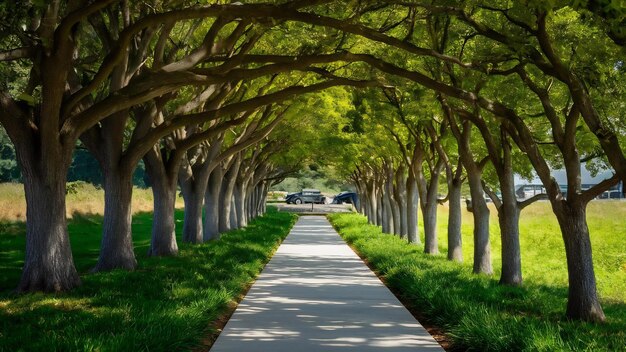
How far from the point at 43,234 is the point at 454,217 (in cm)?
1078

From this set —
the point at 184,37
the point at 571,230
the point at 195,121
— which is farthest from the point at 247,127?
the point at 571,230

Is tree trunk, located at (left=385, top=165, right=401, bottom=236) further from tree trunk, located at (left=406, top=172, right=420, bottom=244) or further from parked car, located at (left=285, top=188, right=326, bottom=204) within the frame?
parked car, located at (left=285, top=188, right=326, bottom=204)

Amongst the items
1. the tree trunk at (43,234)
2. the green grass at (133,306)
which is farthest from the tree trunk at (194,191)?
the tree trunk at (43,234)

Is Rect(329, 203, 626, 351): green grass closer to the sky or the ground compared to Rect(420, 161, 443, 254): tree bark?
closer to the ground

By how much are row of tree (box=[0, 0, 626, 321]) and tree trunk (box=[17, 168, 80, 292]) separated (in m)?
0.02

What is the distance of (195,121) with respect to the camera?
14.8m

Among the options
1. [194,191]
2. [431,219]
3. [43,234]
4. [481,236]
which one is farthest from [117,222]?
[431,219]

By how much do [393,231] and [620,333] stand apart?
25264 mm

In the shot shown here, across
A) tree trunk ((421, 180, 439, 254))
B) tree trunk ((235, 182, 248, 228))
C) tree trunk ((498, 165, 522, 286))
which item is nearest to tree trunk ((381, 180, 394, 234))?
tree trunk ((235, 182, 248, 228))

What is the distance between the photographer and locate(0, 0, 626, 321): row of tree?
1072 centimetres

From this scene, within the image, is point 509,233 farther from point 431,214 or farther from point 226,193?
point 226,193

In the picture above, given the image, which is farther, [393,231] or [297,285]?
[393,231]

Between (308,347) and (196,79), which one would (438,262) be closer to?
(196,79)

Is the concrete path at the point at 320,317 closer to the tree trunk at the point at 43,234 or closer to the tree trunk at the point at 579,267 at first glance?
Result: the tree trunk at the point at 579,267
